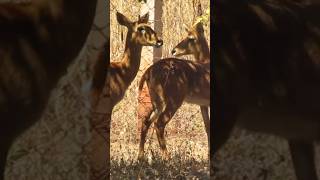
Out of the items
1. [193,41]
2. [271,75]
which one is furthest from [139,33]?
[271,75]

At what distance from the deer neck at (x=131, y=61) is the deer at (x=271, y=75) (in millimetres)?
4046

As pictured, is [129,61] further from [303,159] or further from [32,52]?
[303,159]

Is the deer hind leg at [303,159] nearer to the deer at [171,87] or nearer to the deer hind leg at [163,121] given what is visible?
the deer hind leg at [163,121]

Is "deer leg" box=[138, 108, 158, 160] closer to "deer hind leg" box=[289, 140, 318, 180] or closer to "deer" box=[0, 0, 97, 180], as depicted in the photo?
"deer" box=[0, 0, 97, 180]

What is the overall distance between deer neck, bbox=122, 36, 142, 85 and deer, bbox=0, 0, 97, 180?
388 cm

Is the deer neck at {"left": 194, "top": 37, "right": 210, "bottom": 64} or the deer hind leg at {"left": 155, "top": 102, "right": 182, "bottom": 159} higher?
the deer neck at {"left": 194, "top": 37, "right": 210, "bottom": 64}

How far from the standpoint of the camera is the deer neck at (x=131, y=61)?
7035 mm

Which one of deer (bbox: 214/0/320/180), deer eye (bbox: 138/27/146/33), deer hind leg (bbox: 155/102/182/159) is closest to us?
deer (bbox: 214/0/320/180)

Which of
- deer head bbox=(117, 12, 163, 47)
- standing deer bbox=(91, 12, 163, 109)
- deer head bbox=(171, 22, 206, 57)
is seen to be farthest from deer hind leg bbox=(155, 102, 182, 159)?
deer head bbox=(171, 22, 206, 57)

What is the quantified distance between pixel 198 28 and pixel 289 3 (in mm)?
5260

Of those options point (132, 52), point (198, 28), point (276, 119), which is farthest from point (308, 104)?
point (198, 28)

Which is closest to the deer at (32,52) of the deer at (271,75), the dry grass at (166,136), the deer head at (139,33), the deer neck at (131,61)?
the deer at (271,75)

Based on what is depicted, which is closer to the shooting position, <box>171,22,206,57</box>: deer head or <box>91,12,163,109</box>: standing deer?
<box>91,12,163,109</box>: standing deer

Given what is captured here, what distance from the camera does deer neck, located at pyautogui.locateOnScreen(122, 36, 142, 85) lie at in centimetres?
704
